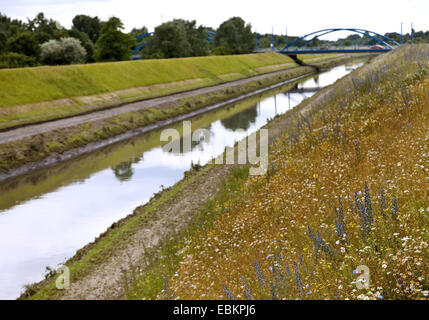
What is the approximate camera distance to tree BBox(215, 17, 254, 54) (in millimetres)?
128250

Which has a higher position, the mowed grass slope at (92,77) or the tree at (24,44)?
the tree at (24,44)

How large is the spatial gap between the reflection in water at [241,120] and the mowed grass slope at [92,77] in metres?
15.5

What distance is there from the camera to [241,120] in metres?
43.8

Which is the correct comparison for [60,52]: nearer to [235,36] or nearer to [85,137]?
[85,137]

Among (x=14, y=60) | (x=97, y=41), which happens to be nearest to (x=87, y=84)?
(x=14, y=60)

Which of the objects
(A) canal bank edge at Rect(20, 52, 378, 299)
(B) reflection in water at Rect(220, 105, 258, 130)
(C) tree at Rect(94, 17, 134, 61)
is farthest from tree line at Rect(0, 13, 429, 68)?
(A) canal bank edge at Rect(20, 52, 378, 299)

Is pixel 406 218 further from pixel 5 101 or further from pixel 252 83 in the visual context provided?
pixel 252 83

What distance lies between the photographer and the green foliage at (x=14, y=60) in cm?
5364

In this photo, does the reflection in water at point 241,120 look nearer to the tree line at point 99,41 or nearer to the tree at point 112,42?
the tree line at point 99,41

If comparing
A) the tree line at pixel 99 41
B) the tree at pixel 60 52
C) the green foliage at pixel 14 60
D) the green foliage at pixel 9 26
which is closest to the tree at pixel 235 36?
the tree line at pixel 99 41

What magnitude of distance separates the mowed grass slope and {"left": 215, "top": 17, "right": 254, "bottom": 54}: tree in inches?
1772

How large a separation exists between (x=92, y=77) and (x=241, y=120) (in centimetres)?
1990

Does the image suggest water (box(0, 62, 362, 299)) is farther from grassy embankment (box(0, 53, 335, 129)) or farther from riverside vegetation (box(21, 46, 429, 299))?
grassy embankment (box(0, 53, 335, 129))
